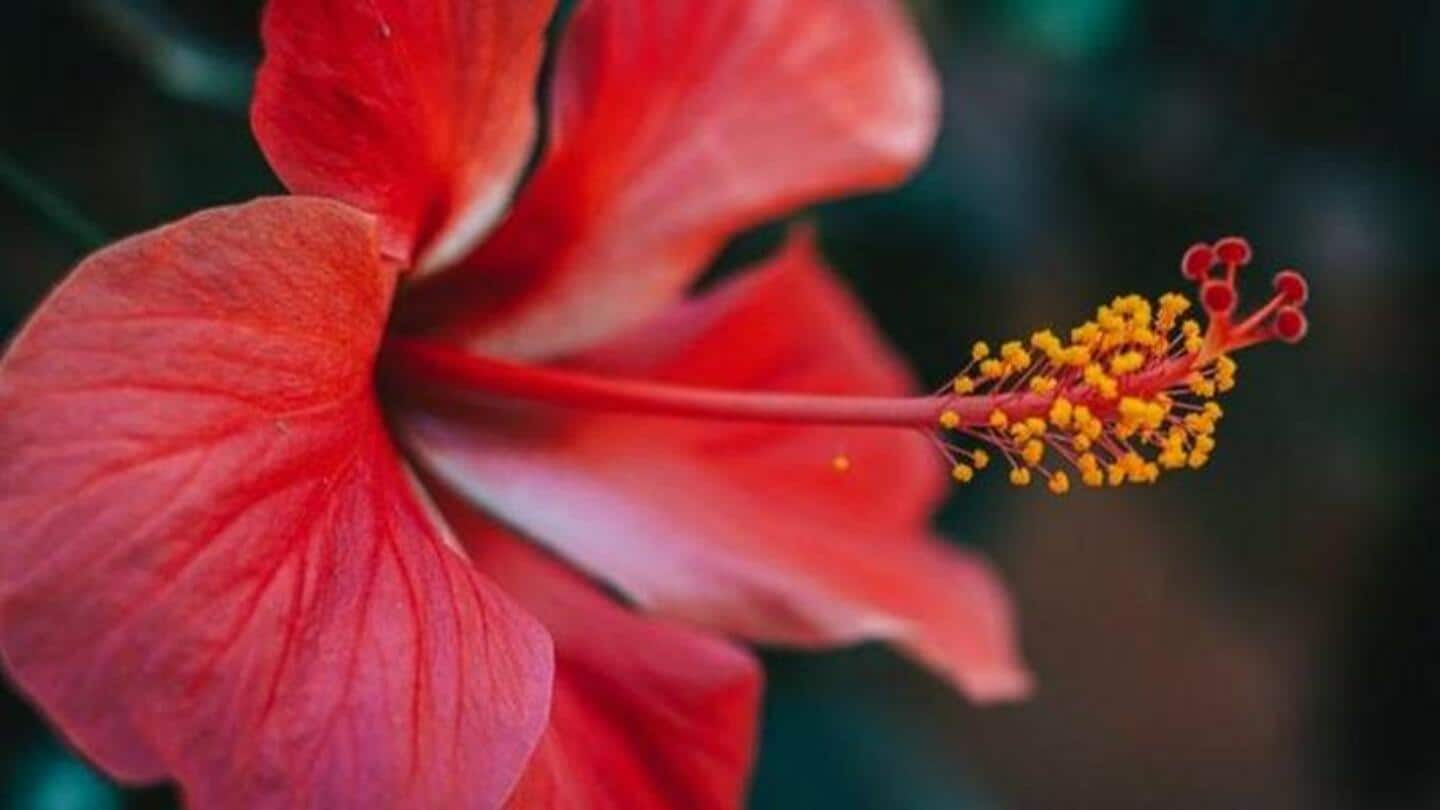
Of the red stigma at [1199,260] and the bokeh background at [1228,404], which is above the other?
the red stigma at [1199,260]

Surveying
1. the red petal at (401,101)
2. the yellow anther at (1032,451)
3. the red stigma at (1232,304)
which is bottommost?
the yellow anther at (1032,451)

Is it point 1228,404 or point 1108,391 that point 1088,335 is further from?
point 1228,404

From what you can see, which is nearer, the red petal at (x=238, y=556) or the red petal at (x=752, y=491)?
the red petal at (x=238, y=556)

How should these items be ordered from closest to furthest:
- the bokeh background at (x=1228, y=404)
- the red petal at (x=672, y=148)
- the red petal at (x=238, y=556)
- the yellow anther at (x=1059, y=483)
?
the red petal at (x=238, y=556), the yellow anther at (x=1059, y=483), the red petal at (x=672, y=148), the bokeh background at (x=1228, y=404)

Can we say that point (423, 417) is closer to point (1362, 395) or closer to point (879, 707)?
point (879, 707)

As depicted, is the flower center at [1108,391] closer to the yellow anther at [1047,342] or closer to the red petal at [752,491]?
the yellow anther at [1047,342]

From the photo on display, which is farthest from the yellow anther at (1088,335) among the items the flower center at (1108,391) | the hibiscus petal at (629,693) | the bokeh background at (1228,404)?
the bokeh background at (1228,404)
